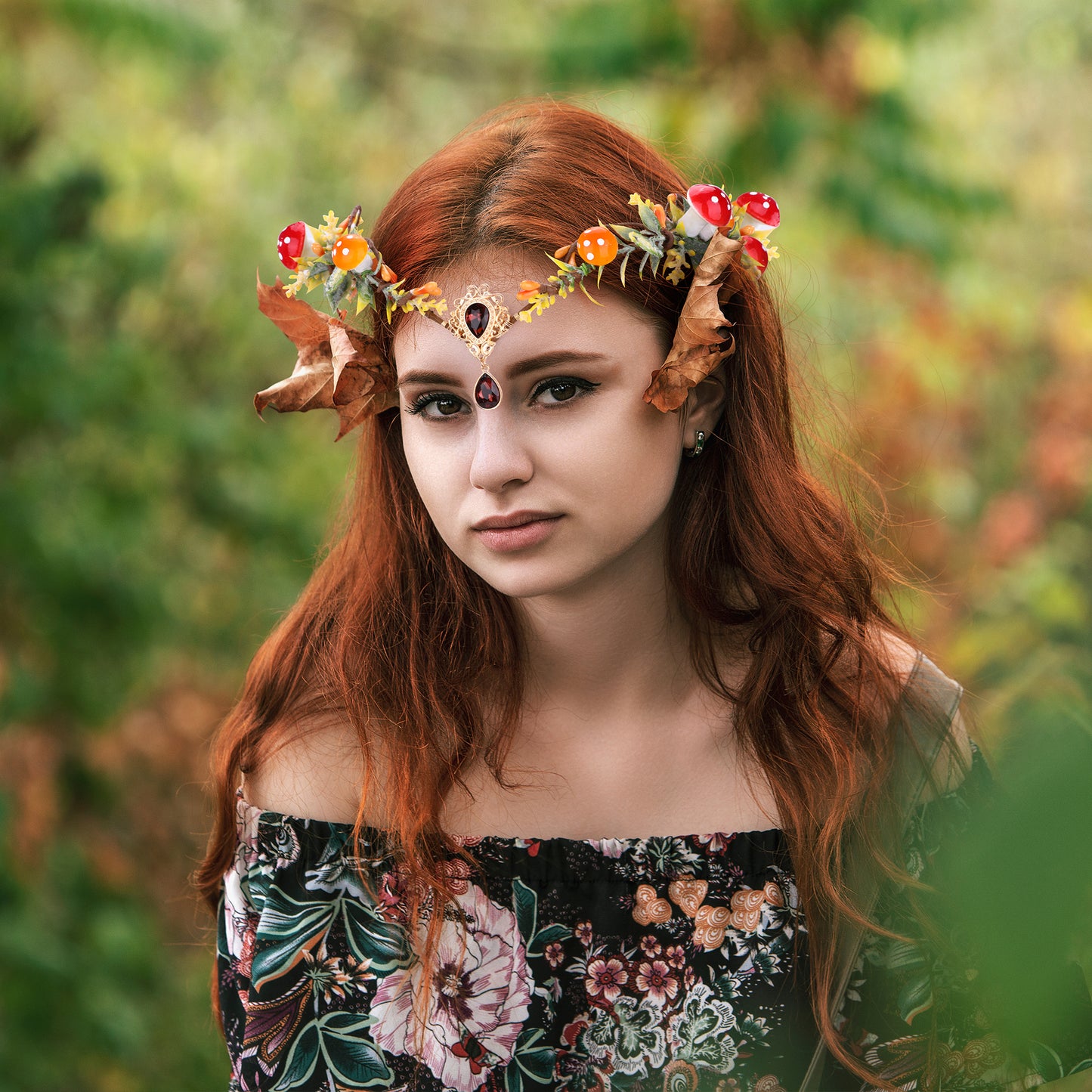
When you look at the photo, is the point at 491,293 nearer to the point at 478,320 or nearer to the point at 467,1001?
the point at 478,320

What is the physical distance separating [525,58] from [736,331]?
3414 millimetres

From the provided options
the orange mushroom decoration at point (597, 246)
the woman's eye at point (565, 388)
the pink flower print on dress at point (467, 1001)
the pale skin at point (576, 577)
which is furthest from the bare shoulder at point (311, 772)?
the orange mushroom decoration at point (597, 246)

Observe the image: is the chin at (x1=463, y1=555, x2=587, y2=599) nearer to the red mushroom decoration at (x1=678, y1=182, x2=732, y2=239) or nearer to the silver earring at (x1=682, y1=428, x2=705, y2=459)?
the silver earring at (x1=682, y1=428, x2=705, y2=459)

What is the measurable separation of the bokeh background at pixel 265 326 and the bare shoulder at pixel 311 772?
0.60 metres

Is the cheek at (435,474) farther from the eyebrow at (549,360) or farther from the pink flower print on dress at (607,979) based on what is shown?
the pink flower print on dress at (607,979)

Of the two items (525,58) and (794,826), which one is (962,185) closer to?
(525,58)

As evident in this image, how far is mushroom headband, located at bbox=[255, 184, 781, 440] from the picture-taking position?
1601 millimetres

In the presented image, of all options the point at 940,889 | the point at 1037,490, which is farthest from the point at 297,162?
the point at 940,889

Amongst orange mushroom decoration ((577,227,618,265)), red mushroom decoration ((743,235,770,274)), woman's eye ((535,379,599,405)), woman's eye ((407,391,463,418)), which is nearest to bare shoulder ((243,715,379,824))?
woman's eye ((407,391,463,418))

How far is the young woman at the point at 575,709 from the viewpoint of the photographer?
1.64 m

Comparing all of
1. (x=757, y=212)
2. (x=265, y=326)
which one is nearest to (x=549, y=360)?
(x=757, y=212)

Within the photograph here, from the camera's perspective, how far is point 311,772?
6.16ft

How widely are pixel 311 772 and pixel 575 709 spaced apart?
1.33ft

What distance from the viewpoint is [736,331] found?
184 centimetres
